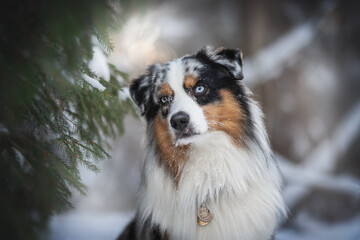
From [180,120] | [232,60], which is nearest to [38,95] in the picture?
[180,120]

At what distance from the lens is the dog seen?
1.94 metres

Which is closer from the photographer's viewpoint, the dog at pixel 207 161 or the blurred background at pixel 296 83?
the dog at pixel 207 161

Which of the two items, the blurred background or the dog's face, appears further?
the blurred background

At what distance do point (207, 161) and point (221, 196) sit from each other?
0.27 metres

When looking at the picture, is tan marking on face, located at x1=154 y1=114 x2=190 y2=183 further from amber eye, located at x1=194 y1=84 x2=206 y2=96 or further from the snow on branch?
the snow on branch

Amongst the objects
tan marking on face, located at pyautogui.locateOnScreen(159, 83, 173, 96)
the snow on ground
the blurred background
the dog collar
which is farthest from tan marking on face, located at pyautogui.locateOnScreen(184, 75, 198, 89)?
the blurred background

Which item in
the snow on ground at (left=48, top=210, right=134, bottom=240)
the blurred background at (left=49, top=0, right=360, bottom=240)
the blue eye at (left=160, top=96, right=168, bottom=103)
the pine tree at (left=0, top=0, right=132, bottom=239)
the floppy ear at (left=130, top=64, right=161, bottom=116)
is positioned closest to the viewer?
the pine tree at (left=0, top=0, right=132, bottom=239)

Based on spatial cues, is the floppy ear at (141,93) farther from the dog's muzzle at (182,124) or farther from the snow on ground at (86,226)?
the snow on ground at (86,226)

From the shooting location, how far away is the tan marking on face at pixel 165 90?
211cm

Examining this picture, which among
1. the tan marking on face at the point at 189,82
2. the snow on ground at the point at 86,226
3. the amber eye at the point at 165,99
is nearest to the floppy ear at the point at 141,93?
the amber eye at the point at 165,99

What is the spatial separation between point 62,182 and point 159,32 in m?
3.60

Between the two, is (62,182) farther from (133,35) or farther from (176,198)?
(133,35)

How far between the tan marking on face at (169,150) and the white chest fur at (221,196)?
0.18ft

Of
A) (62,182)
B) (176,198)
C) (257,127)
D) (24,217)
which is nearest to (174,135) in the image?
(176,198)
